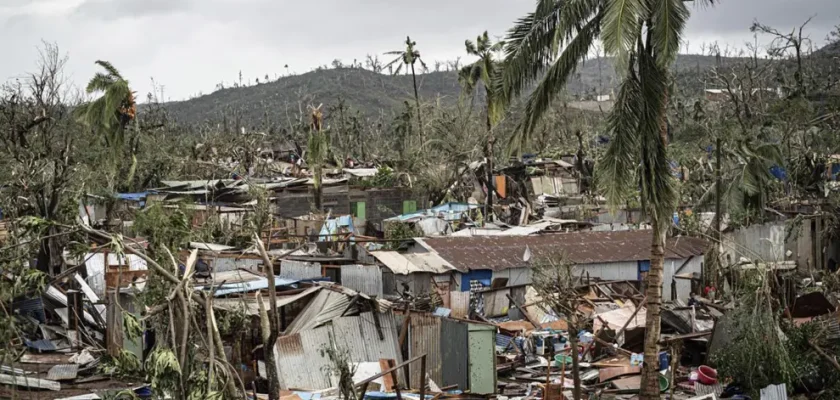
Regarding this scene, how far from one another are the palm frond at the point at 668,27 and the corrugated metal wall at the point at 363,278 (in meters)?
8.26

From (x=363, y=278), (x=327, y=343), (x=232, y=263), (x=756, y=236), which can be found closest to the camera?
(x=327, y=343)

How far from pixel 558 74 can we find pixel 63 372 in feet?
30.6

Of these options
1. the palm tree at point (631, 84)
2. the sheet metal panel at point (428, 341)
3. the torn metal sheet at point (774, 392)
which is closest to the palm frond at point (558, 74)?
the palm tree at point (631, 84)

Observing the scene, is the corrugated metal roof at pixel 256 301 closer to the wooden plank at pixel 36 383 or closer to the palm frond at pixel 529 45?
the wooden plank at pixel 36 383

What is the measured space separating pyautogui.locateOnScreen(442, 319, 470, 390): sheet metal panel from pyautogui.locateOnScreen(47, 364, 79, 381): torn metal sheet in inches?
240

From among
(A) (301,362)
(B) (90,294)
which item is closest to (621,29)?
(A) (301,362)

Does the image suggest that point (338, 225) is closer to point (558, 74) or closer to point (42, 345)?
point (42, 345)

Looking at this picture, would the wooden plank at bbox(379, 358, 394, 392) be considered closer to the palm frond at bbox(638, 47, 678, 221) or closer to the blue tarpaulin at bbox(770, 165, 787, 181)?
the palm frond at bbox(638, 47, 678, 221)

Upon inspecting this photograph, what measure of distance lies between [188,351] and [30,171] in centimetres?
923

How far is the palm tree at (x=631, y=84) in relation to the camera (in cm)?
1147

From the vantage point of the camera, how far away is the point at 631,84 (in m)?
11.9

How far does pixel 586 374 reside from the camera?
15391 millimetres

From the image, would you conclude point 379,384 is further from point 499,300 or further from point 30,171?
point 30,171

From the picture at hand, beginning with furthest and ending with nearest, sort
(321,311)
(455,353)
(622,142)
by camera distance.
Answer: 1. (321,311)
2. (455,353)
3. (622,142)
